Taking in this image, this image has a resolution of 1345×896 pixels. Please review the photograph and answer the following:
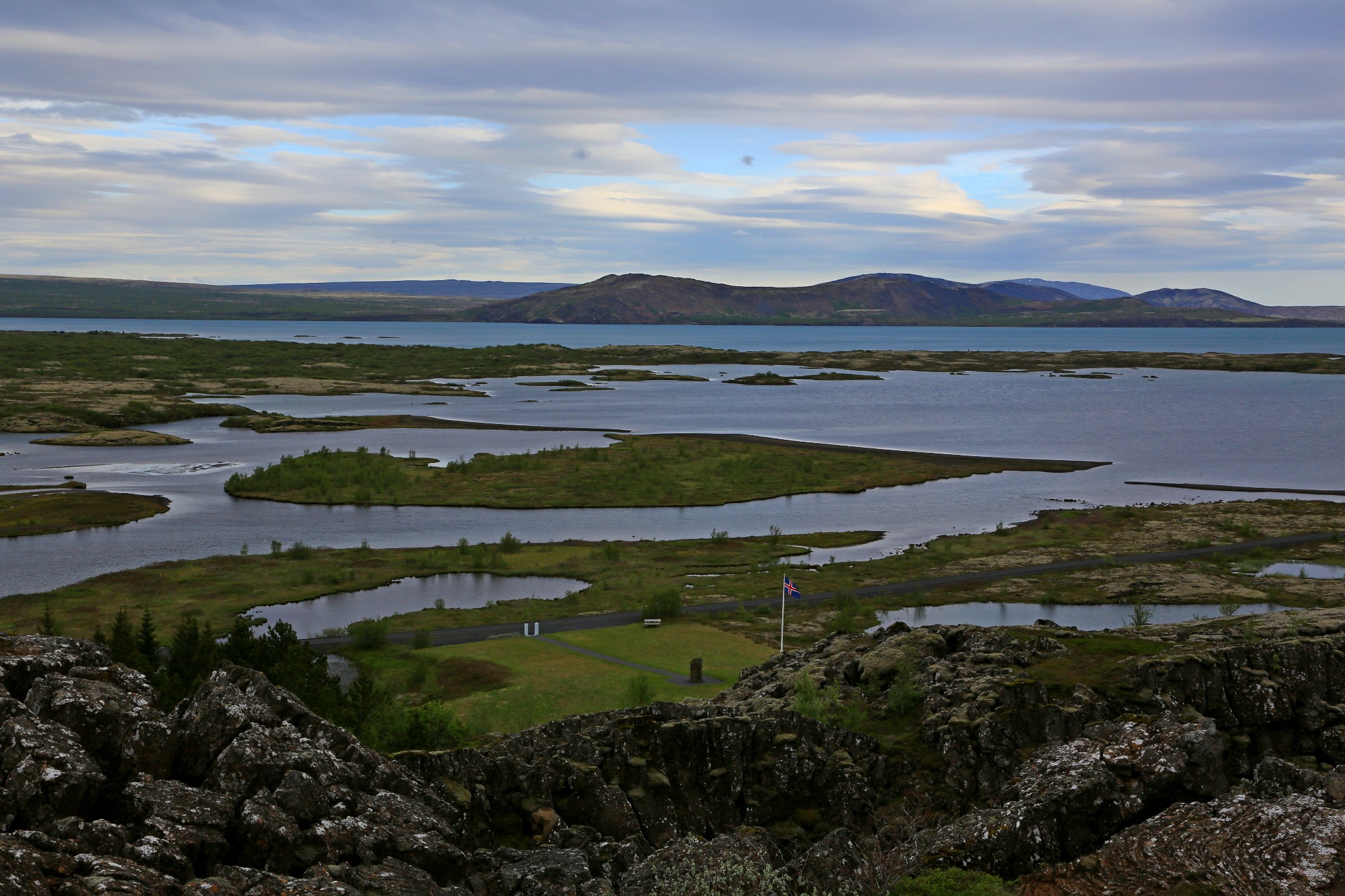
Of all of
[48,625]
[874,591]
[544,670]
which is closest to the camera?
[48,625]

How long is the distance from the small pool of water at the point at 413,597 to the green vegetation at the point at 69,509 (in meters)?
29.8

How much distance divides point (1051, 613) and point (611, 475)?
174 ft

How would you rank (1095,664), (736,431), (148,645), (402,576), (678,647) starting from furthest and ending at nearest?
(736,431) < (402,576) < (678,647) < (148,645) < (1095,664)

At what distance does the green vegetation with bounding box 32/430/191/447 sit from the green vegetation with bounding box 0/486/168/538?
35.2 meters

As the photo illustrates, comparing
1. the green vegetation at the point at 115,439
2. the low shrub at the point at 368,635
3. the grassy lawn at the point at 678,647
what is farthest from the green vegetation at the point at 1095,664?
the green vegetation at the point at 115,439

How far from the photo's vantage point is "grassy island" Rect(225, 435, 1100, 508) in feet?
308

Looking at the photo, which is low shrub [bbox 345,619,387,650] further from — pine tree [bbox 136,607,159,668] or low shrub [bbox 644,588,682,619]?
low shrub [bbox 644,588,682,619]

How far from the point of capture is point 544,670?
147 feet

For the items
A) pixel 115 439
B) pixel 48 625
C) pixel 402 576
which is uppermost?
pixel 48 625

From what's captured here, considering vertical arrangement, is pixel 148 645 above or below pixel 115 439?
above

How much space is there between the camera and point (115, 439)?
12350 cm

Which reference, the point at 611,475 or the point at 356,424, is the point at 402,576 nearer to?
the point at 611,475

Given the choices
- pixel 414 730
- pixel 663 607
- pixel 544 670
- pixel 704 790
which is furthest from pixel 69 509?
pixel 704 790

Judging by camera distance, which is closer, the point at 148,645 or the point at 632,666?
the point at 148,645
